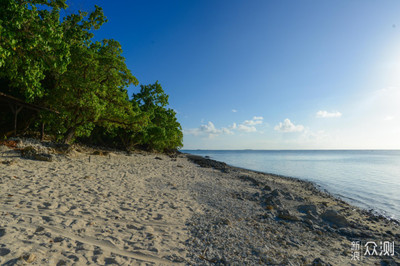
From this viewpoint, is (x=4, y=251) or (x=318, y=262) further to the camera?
(x=318, y=262)

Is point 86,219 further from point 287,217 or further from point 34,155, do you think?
point 34,155

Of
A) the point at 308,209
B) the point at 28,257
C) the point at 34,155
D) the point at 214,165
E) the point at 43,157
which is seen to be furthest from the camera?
the point at 214,165

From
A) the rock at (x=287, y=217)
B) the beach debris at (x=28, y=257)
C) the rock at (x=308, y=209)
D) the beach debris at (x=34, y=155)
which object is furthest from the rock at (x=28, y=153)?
the rock at (x=308, y=209)

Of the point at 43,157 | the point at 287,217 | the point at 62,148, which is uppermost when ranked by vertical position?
the point at 62,148

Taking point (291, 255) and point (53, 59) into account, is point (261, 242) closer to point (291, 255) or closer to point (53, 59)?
point (291, 255)

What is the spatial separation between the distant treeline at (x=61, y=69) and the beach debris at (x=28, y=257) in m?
7.53

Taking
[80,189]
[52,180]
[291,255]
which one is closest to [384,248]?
[291,255]

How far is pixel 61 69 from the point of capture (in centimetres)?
960

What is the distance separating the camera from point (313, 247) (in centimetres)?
536

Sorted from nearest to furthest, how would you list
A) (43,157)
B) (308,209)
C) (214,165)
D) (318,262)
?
1. (318,262)
2. (308,209)
3. (43,157)
4. (214,165)

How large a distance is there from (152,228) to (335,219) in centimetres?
716

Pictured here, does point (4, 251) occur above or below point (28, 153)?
below

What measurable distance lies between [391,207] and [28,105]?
28.2m
